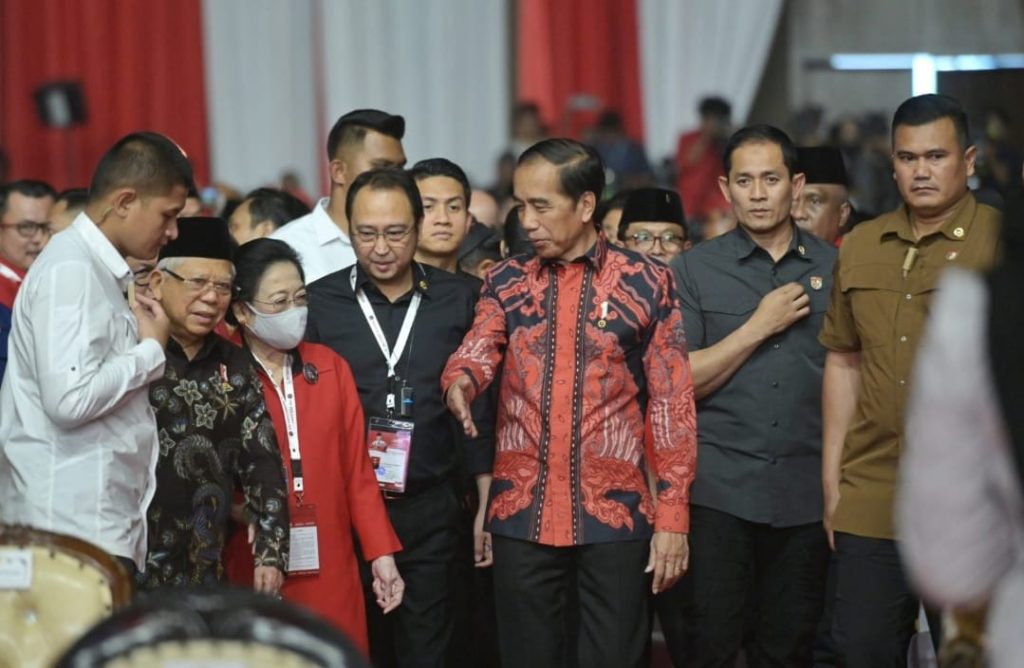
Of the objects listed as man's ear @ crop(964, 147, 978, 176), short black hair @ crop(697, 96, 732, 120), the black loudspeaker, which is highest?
the black loudspeaker

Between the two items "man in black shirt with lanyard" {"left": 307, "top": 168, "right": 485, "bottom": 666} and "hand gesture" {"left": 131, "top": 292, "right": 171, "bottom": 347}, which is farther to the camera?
"man in black shirt with lanyard" {"left": 307, "top": 168, "right": 485, "bottom": 666}

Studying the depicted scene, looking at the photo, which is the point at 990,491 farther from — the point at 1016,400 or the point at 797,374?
the point at 797,374

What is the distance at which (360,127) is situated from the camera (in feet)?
17.6

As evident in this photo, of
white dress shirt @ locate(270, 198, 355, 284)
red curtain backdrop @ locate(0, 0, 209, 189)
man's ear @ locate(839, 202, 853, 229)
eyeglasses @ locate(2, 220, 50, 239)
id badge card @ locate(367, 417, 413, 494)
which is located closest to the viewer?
id badge card @ locate(367, 417, 413, 494)

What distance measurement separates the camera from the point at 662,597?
15.3ft

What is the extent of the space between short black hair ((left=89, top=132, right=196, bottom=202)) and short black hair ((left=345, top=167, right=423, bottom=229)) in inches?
34.3

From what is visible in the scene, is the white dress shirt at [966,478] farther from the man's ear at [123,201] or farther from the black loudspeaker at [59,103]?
the black loudspeaker at [59,103]

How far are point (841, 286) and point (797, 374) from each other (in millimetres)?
347

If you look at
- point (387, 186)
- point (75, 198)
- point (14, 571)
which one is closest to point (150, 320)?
point (14, 571)

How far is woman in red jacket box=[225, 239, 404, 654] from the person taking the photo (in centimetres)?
421

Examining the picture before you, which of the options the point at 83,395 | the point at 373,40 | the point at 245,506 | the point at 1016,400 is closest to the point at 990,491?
the point at 1016,400

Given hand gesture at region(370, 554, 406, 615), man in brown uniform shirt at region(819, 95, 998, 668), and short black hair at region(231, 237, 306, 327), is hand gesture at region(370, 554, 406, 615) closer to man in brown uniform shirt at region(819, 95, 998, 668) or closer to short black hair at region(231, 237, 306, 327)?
short black hair at region(231, 237, 306, 327)

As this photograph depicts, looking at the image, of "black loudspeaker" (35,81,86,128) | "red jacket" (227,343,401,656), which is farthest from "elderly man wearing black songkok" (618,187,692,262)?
"black loudspeaker" (35,81,86,128)

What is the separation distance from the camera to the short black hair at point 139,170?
368 centimetres
